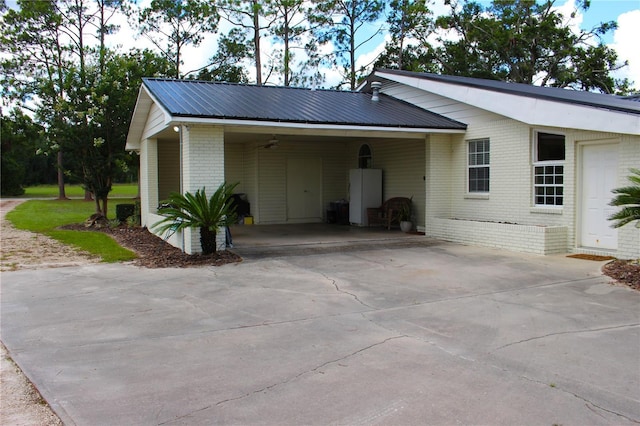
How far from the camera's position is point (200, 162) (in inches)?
428

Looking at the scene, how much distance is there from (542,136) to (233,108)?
701 cm

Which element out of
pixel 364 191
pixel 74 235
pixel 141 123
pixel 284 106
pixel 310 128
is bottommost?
pixel 74 235

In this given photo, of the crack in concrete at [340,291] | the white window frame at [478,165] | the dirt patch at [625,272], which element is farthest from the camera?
the white window frame at [478,165]

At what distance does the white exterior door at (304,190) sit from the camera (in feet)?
59.2

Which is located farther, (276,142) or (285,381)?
(276,142)

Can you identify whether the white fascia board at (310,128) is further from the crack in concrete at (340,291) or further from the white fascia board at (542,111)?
the crack in concrete at (340,291)

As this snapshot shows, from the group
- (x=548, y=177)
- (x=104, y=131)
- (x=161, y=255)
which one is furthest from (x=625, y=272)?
(x=104, y=131)

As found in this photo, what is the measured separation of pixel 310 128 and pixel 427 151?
3782mm

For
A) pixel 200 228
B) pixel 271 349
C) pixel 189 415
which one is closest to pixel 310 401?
pixel 189 415

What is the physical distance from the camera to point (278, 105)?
12867mm

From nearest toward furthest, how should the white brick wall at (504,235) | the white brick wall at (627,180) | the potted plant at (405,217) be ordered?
the white brick wall at (627,180) → the white brick wall at (504,235) → the potted plant at (405,217)

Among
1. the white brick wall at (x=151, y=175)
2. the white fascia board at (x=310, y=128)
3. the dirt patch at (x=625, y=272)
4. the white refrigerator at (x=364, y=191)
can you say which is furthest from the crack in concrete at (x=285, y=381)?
the white brick wall at (x=151, y=175)

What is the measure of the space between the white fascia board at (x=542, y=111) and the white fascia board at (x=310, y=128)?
3.69 feet

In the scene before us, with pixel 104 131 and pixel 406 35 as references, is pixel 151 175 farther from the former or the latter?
pixel 406 35
